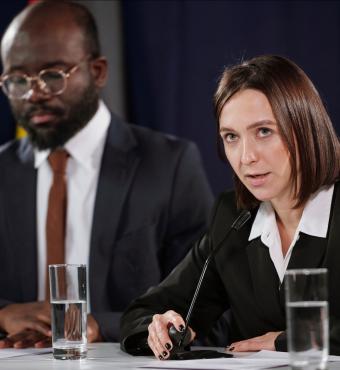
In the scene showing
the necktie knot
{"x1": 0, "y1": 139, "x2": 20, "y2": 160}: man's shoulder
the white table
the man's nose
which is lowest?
the white table

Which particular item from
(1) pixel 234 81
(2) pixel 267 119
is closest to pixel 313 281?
(2) pixel 267 119

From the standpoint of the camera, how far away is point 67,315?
2.50 meters

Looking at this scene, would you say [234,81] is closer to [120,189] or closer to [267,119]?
[267,119]

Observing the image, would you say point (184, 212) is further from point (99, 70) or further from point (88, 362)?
point (88, 362)

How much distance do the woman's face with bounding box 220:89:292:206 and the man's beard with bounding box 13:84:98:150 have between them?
144 cm

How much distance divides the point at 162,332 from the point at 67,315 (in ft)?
0.86

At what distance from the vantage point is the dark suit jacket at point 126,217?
3838mm

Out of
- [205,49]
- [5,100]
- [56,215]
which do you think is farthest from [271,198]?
[5,100]

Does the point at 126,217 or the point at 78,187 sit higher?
the point at 78,187

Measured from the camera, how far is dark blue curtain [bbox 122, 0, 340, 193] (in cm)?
420

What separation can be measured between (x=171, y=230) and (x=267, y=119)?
1419 millimetres

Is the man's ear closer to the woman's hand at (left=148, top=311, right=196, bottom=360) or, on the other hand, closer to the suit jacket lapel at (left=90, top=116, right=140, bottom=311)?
the suit jacket lapel at (left=90, top=116, right=140, bottom=311)

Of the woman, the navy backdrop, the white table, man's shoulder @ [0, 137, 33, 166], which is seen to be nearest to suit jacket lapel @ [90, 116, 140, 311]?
man's shoulder @ [0, 137, 33, 166]

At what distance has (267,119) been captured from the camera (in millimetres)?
2580
